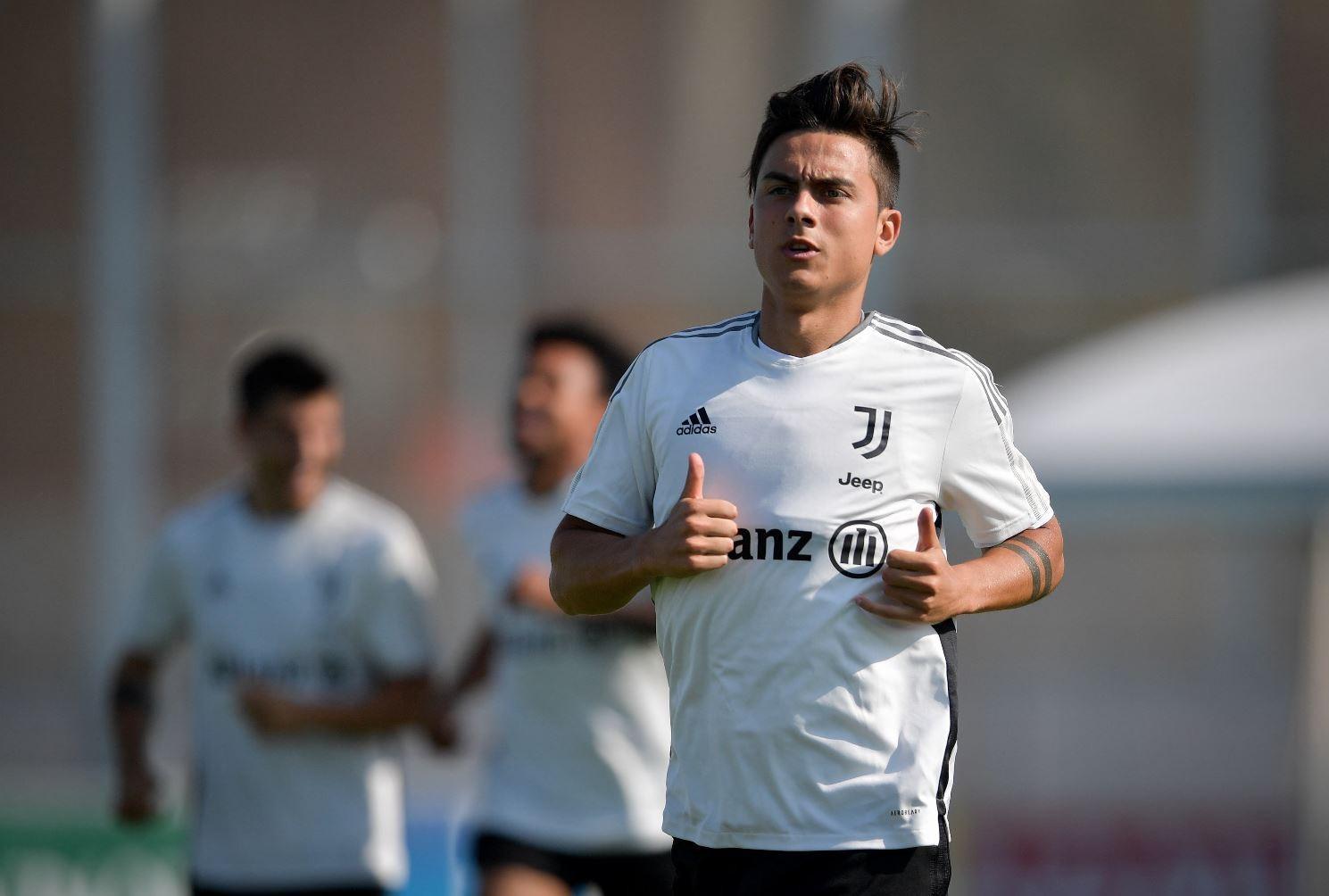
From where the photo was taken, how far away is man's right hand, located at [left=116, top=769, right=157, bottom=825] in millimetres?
4736

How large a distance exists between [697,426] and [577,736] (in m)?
2.04

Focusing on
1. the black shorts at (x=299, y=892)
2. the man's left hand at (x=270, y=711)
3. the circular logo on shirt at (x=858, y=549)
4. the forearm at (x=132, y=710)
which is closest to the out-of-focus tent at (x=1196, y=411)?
the black shorts at (x=299, y=892)

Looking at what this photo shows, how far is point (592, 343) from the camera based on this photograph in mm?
4855

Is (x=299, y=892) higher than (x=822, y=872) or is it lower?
lower

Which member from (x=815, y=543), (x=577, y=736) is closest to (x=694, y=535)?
(x=815, y=543)

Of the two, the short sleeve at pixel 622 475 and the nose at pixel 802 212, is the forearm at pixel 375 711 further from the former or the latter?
the nose at pixel 802 212

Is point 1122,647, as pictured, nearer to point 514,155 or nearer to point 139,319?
point 514,155

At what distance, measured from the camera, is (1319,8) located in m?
14.0

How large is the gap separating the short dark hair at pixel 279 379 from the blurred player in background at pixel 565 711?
0.56 metres

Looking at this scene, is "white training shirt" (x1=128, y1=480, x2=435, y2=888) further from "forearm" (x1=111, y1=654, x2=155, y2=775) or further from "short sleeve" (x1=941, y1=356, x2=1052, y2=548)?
"short sleeve" (x1=941, y1=356, x2=1052, y2=548)

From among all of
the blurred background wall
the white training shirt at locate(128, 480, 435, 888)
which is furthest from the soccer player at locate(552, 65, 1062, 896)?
the blurred background wall

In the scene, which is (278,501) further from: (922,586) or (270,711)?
(922,586)

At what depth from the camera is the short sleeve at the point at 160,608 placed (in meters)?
4.86

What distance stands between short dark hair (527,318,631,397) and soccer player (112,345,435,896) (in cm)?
61
